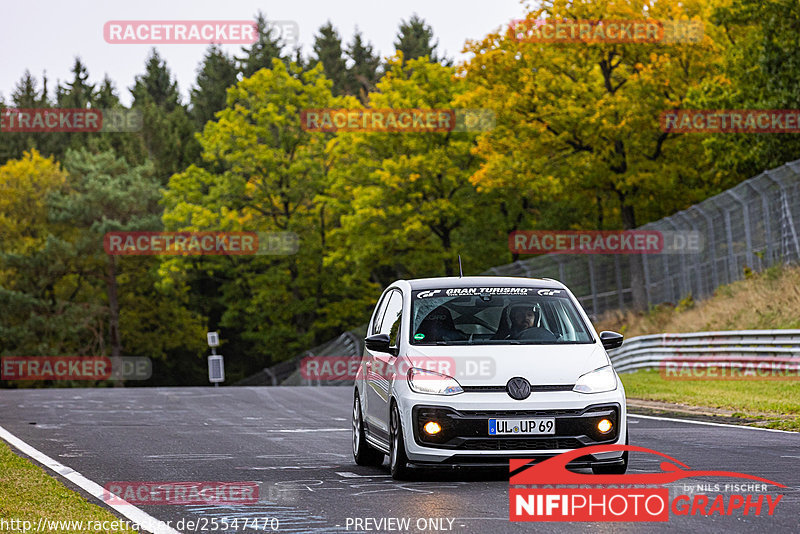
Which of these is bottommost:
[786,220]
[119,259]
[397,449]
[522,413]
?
[397,449]

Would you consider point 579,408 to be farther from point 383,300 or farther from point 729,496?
point 383,300

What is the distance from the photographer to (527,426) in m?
9.74

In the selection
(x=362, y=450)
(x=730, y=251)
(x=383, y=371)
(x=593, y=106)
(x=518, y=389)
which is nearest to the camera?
(x=518, y=389)

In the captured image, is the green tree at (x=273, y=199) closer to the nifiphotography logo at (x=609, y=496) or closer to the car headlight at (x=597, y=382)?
the car headlight at (x=597, y=382)

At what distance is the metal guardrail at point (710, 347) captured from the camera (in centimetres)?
2409

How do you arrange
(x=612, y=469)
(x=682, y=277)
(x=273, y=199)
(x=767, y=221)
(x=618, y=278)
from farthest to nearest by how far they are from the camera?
(x=273, y=199)
(x=618, y=278)
(x=682, y=277)
(x=767, y=221)
(x=612, y=469)

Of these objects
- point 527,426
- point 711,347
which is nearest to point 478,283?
point 527,426

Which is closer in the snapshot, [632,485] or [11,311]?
[632,485]

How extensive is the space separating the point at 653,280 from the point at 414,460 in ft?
101

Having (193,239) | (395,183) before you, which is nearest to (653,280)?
(395,183)

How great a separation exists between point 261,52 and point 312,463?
9164cm

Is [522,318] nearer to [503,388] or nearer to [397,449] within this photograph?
[503,388]

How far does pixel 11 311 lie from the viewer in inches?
2680

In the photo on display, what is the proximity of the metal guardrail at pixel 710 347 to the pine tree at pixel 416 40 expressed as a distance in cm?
6982
